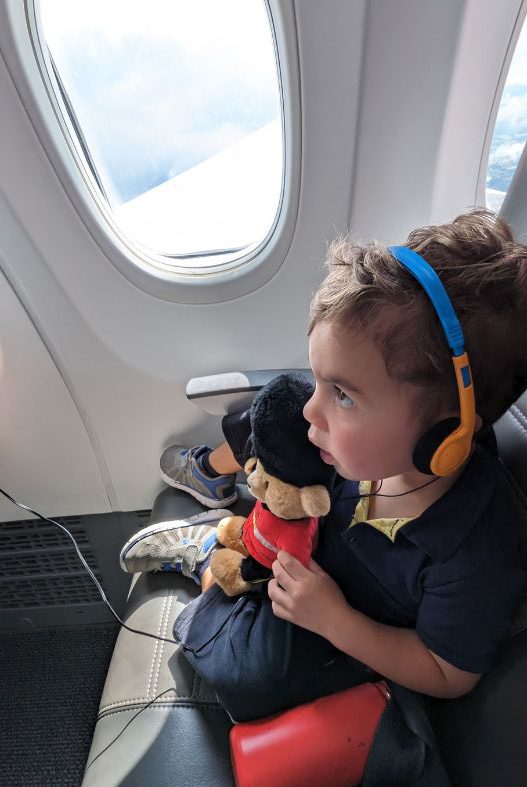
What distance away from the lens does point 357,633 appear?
0.77 meters

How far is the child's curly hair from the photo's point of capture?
0.58m

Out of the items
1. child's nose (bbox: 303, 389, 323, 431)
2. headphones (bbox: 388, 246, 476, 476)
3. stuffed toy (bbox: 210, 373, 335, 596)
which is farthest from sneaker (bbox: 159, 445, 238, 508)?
headphones (bbox: 388, 246, 476, 476)

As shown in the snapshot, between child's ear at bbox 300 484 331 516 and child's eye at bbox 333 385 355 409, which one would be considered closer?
child's eye at bbox 333 385 355 409

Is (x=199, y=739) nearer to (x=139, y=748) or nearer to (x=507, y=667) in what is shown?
(x=139, y=748)

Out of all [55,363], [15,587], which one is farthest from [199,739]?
[15,587]

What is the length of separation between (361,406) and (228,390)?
576 millimetres

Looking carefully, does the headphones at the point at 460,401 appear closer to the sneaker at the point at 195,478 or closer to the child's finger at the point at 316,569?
the child's finger at the point at 316,569

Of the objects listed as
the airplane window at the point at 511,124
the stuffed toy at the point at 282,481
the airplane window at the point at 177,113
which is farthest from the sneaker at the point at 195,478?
the airplane window at the point at 511,124

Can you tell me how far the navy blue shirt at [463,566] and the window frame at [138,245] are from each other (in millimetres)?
648

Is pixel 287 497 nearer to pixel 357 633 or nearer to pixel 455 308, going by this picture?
pixel 357 633

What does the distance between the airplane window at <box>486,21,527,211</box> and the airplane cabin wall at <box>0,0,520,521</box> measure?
0.04m

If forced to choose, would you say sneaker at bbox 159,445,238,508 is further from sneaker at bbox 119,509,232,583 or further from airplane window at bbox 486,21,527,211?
airplane window at bbox 486,21,527,211

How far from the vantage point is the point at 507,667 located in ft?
2.21

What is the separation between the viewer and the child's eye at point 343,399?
2.15ft
